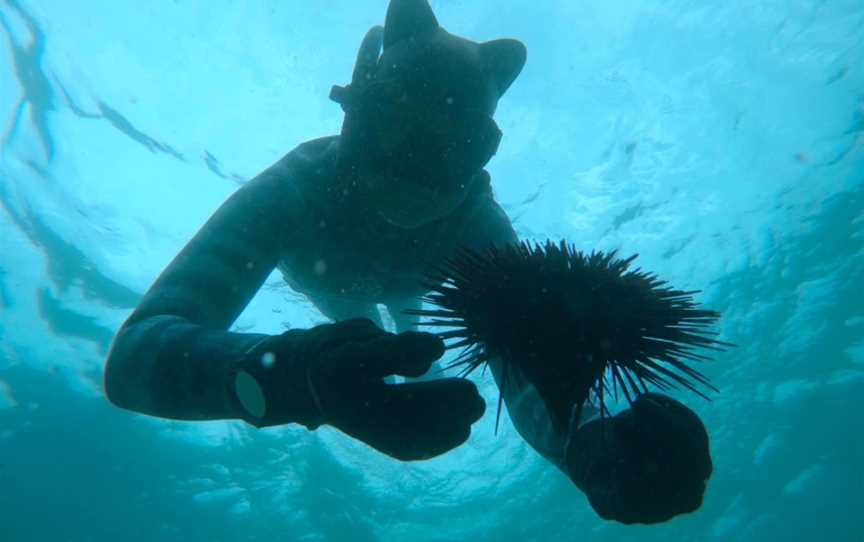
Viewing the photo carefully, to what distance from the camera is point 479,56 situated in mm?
3049

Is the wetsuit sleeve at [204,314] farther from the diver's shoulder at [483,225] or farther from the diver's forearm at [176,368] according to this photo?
the diver's shoulder at [483,225]

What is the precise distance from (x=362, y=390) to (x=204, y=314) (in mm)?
1292

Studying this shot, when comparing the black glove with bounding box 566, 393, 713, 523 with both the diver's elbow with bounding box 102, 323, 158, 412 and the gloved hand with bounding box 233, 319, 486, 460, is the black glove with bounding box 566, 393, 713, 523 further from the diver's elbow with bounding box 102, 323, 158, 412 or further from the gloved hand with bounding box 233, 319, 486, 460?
the diver's elbow with bounding box 102, 323, 158, 412

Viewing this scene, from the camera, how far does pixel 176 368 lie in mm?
1645

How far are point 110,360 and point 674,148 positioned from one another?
11.2 meters

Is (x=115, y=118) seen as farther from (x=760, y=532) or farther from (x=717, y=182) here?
→ (x=760, y=532)

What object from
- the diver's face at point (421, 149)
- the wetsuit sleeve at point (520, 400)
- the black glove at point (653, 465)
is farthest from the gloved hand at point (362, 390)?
the diver's face at point (421, 149)

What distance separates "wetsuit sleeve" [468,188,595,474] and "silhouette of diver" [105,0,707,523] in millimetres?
13

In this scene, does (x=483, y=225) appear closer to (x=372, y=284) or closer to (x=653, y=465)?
(x=372, y=284)

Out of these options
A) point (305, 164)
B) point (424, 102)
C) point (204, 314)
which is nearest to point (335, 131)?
point (305, 164)

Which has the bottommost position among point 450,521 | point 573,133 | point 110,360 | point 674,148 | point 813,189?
point 110,360

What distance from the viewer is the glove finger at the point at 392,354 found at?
127 centimetres

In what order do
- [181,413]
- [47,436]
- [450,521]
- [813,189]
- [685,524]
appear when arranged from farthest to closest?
[685,524] → [450,521] → [47,436] → [813,189] → [181,413]

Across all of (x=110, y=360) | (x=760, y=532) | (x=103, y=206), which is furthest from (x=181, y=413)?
(x=760, y=532)
